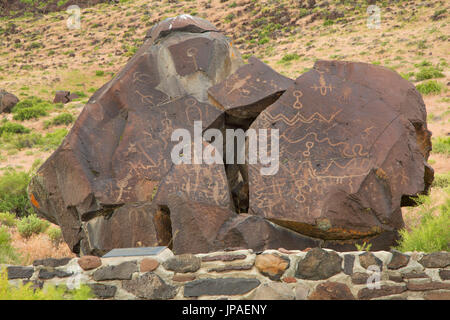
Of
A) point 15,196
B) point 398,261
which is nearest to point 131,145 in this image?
point 398,261

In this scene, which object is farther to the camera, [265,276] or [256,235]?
[256,235]

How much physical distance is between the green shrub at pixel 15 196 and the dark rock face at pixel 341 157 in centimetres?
692

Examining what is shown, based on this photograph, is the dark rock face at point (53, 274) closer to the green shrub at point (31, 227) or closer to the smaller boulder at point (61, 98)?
the green shrub at point (31, 227)

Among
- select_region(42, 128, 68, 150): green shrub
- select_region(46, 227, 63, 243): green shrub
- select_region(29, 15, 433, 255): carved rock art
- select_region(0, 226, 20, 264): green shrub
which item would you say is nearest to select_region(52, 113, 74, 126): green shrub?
select_region(42, 128, 68, 150): green shrub

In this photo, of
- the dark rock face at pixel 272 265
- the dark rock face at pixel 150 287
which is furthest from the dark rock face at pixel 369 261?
the dark rock face at pixel 150 287

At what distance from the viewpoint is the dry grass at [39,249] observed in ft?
22.5

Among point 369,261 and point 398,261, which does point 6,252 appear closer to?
point 369,261

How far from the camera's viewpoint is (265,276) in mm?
3559

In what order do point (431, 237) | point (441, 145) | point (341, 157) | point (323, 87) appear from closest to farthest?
point (431, 237) → point (341, 157) → point (323, 87) → point (441, 145)

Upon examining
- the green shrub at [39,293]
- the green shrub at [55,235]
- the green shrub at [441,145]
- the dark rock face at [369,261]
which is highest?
the green shrub at [39,293]

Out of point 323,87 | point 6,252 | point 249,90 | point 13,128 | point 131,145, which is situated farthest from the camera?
point 13,128

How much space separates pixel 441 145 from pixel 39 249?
1029 cm

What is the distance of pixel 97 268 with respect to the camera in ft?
12.1

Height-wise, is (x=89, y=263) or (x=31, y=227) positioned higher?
(x=89, y=263)
